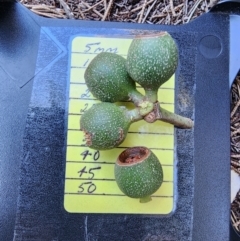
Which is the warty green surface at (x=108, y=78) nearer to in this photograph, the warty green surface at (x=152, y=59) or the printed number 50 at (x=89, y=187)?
the warty green surface at (x=152, y=59)

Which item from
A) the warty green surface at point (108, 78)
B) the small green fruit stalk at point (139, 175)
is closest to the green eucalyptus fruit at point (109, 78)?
the warty green surface at point (108, 78)

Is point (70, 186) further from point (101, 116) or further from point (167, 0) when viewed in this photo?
point (167, 0)

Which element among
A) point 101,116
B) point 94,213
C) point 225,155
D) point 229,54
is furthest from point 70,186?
point 229,54

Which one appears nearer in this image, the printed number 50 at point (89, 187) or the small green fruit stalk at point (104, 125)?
the small green fruit stalk at point (104, 125)

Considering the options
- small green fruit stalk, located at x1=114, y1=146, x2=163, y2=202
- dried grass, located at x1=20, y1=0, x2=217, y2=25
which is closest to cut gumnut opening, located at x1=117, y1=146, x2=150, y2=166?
small green fruit stalk, located at x1=114, y1=146, x2=163, y2=202

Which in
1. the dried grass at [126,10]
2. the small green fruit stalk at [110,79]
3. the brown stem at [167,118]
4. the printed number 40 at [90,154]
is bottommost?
the printed number 40 at [90,154]

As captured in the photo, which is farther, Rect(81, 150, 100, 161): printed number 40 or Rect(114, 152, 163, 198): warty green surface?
Rect(81, 150, 100, 161): printed number 40

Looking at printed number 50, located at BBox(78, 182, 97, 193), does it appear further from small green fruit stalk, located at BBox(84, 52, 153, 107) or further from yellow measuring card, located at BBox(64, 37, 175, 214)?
small green fruit stalk, located at BBox(84, 52, 153, 107)
